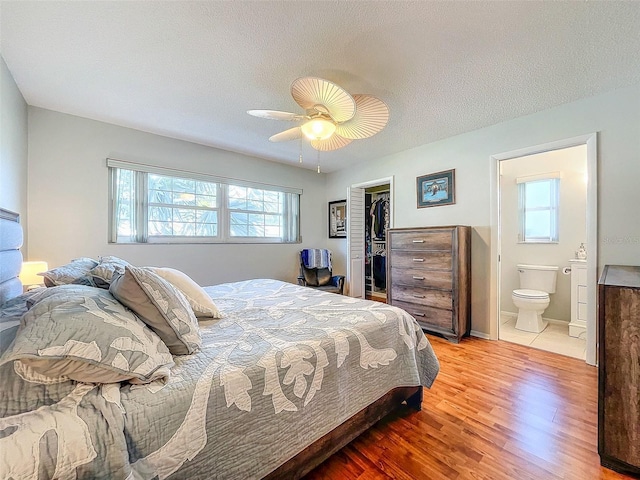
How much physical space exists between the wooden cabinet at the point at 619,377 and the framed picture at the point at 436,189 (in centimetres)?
215

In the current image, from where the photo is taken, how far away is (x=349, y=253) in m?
4.66

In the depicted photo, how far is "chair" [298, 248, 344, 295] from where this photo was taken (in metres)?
4.29

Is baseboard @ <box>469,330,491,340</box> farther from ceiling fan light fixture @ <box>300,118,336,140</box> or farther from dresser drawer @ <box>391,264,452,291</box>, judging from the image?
ceiling fan light fixture @ <box>300,118,336,140</box>

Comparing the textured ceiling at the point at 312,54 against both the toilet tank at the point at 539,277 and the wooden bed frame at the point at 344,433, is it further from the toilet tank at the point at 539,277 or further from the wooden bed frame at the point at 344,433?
the wooden bed frame at the point at 344,433

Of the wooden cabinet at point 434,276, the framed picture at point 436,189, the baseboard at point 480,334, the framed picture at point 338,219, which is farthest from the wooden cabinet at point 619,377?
the framed picture at point 338,219

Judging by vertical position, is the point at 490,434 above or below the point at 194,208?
below

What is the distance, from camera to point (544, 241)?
11.7ft

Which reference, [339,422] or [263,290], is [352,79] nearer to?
[263,290]

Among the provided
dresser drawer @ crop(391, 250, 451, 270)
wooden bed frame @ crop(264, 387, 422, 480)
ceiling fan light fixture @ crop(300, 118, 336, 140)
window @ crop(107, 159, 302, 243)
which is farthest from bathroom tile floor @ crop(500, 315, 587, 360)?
window @ crop(107, 159, 302, 243)

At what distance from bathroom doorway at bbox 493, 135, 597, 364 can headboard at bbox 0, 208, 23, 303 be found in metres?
4.00

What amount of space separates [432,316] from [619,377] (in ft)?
5.94

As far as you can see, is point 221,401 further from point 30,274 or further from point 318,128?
point 30,274

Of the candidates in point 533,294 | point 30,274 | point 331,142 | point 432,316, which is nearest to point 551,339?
point 533,294

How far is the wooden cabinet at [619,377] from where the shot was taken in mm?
1238
